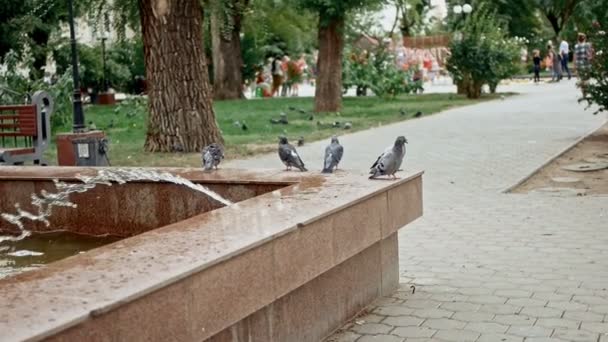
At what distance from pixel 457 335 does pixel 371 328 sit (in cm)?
46

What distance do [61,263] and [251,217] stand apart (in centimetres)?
110

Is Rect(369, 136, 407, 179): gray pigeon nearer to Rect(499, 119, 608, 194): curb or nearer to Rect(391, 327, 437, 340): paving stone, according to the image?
Rect(391, 327, 437, 340): paving stone

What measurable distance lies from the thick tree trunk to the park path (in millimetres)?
9461

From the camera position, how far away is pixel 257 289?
4.19m

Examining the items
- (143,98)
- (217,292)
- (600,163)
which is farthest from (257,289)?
(143,98)

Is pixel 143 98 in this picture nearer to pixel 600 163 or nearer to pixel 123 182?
pixel 600 163

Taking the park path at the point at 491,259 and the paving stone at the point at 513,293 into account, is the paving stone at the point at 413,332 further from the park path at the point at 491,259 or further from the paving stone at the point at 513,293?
the paving stone at the point at 513,293

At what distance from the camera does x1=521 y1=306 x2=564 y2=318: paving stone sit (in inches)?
222

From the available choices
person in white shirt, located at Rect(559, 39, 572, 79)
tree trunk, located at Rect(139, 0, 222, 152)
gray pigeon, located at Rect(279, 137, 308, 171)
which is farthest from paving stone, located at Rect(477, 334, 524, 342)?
person in white shirt, located at Rect(559, 39, 572, 79)

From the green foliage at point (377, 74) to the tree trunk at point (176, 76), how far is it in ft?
54.1

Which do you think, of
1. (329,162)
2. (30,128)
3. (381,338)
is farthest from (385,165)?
(30,128)

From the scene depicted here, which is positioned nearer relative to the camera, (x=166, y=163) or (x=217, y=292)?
(x=217, y=292)

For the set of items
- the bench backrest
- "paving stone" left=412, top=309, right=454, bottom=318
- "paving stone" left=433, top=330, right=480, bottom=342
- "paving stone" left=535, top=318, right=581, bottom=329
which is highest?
the bench backrest

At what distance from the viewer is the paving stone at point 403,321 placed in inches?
217
